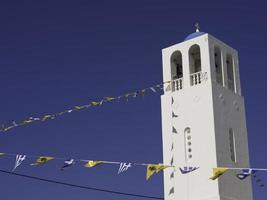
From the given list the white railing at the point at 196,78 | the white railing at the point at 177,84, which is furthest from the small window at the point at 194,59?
the white railing at the point at 177,84

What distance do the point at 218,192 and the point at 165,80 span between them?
595 cm

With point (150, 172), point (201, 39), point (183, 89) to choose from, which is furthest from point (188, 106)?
point (150, 172)

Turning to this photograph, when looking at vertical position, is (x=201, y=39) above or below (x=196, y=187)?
above

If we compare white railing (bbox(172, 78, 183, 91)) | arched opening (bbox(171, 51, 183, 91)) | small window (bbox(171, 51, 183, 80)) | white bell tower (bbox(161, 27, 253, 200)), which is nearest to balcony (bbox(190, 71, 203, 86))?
white bell tower (bbox(161, 27, 253, 200))

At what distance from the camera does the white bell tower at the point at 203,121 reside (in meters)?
26.3

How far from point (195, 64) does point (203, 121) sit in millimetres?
3703

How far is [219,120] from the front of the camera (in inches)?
1064

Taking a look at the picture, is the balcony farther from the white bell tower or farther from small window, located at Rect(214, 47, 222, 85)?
small window, located at Rect(214, 47, 222, 85)

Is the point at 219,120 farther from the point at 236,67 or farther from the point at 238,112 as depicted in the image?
the point at 236,67

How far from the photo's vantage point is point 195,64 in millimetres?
29703

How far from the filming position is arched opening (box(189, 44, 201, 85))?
28.1m

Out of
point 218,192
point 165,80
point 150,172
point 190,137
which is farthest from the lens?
point 165,80

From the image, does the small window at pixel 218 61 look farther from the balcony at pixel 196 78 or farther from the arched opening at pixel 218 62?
the balcony at pixel 196 78

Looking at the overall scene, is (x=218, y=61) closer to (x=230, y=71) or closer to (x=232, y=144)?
(x=230, y=71)
